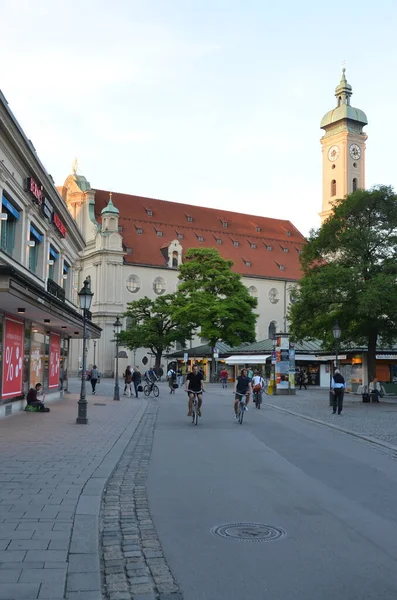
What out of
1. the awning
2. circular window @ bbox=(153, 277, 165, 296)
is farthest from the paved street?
circular window @ bbox=(153, 277, 165, 296)

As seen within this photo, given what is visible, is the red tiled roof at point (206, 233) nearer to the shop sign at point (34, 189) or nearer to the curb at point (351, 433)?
the shop sign at point (34, 189)

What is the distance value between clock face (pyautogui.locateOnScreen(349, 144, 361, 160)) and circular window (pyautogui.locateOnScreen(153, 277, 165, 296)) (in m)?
36.8

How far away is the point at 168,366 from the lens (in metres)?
83.4

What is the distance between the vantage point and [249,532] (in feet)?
21.8

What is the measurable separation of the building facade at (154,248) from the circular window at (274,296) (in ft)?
0.53

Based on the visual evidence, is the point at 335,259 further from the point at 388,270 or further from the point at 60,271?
the point at 60,271

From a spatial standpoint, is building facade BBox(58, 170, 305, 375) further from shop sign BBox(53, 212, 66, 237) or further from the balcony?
shop sign BBox(53, 212, 66, 237)

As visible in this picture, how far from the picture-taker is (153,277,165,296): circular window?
9056 centimetres

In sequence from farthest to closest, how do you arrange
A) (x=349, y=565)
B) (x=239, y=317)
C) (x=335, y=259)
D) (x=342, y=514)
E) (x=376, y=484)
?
1. (x=239, y=317)
2. (x=335, y=259)
3. (x=376, y=484)
4. (x=342, y=514)
5. (x=349, y=565)

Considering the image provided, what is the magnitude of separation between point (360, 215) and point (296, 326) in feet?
23.1

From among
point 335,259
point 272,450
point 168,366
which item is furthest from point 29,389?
point 168,366

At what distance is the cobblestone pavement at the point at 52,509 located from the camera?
491cm

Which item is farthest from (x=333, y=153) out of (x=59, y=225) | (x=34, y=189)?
(x=34, y=189)

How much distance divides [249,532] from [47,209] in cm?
2384
